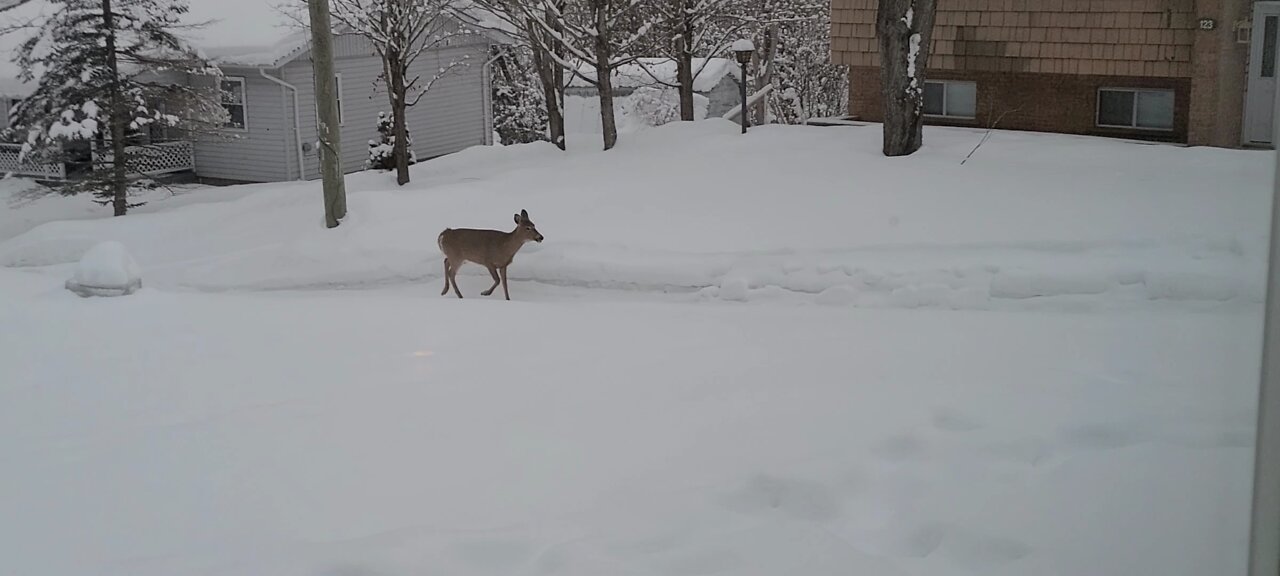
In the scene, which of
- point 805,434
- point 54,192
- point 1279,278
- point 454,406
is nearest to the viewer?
point 1279,278

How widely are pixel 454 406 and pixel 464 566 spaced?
5.31 ft

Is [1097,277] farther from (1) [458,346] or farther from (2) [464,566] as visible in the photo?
(2) [464,566]

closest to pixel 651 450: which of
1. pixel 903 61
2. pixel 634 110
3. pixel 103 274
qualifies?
pixel 103 274

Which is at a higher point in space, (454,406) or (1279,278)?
(1279,278)

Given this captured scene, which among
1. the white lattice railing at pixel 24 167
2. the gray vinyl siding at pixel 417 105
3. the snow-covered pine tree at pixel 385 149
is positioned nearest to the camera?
the snow-covered pine tree at pixel 385 149

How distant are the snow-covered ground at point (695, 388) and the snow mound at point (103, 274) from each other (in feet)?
0.62

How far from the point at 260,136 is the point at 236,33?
1.57 m

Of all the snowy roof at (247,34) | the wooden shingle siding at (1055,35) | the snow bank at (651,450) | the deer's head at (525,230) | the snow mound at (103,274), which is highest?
the snowy roof at (247,34)

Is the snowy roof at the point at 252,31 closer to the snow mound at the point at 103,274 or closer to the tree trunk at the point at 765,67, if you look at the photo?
the tree trunk at the point at 765,67

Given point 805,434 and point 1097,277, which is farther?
point 1097,277

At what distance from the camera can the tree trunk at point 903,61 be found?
10914mm

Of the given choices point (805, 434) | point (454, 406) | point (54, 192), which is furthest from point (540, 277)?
point (54, 192)

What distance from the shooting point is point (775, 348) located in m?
6.03

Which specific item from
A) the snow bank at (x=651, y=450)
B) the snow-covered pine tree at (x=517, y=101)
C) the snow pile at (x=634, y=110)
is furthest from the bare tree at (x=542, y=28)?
the snow bank at (x=651, y=450)
